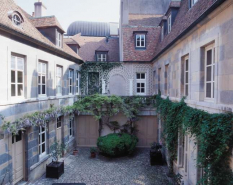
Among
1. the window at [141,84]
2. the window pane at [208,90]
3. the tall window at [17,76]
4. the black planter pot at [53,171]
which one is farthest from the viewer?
the window at [141,84]

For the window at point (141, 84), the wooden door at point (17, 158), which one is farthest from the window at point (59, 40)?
the window at point (141, 84)

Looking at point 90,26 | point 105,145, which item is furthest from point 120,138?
point 90,26

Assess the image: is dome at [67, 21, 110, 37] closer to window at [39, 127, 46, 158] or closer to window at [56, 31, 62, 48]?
window at [56, 31, 62, 48]

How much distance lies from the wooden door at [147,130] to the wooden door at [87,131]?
3193 mm

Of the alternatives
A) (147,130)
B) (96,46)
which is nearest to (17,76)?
(147,130)

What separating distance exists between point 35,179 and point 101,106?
612 centimetres

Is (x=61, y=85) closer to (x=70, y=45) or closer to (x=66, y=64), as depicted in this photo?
(x=66, y=64)

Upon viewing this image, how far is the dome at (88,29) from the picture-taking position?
27.4 meters

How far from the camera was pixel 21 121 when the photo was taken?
24.9 feet

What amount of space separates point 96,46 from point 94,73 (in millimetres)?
3608

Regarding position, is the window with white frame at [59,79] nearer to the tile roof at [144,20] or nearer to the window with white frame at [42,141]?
the window with white frame at [42,141]

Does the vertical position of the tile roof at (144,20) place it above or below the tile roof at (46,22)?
above

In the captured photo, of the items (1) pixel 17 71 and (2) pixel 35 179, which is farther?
(2) pixel 35 179

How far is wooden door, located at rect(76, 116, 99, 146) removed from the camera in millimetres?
14695
